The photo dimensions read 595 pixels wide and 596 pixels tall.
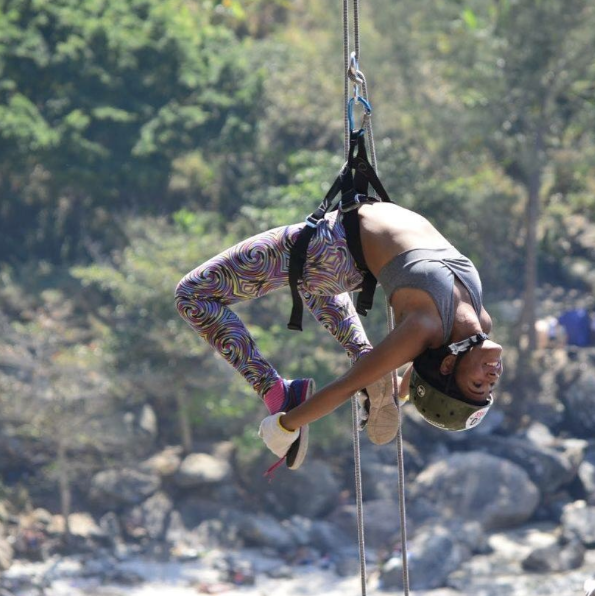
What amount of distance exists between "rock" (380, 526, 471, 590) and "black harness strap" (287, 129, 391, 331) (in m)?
9.86

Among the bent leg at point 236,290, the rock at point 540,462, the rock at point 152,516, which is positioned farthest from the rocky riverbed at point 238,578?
the bent leg at point 236,290

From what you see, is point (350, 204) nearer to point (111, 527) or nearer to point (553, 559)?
point (553, 559)

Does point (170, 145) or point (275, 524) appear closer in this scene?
point (275, 524)

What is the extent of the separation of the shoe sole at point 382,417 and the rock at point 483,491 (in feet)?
36.7

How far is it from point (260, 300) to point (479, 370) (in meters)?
11.4

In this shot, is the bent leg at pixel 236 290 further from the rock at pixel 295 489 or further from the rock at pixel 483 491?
the rock at pixel 483 491

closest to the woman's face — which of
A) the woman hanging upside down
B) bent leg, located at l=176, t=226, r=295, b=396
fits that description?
the woman hanging upside down

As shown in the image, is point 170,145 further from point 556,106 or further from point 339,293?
point 339,293

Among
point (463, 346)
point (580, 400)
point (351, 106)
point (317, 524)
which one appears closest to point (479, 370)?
point (463, 346)

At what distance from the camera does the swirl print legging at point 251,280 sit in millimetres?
3725

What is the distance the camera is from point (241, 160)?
1739 centimetres

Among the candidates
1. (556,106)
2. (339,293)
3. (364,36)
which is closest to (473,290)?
(339,293)

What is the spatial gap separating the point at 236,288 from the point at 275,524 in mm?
11129

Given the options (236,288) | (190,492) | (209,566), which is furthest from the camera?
(190,492)
